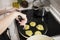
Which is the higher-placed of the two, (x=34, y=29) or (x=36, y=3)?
(x=36, y=3)

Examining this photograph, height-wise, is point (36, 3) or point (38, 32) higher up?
point (36, 3)

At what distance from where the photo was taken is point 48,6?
150cm

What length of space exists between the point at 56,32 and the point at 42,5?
18.2 inches

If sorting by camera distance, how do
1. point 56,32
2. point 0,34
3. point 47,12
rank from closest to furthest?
point 0,34 < point 56,32 < point 47,12

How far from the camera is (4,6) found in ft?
5.14

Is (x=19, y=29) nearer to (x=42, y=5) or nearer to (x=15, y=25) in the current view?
(x=15, y=25)

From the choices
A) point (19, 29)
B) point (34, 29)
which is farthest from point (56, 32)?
point (19, 29)

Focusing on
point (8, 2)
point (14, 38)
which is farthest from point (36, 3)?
point (14, 38)

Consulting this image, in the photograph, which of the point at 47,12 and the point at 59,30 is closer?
the point at 59,30

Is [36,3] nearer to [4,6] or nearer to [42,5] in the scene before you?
[42,5]

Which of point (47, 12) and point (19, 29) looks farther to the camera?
point (47, 12)

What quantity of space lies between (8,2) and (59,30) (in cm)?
69

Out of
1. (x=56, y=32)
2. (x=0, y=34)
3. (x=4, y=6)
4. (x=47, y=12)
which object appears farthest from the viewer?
(x=4, y=6)

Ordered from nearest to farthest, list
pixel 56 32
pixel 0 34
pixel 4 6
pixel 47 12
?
pixel 0 34
pixel 56 32
pixel 47 12
pixel 4 6
